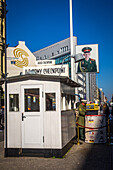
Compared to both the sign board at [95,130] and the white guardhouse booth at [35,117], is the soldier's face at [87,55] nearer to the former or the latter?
the sign board at [95,130]

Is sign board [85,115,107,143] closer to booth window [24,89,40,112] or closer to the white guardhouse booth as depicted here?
the white guardhouse booth

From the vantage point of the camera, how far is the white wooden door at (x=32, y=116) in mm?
7992

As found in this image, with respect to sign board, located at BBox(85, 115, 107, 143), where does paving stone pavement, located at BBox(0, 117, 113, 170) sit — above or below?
below

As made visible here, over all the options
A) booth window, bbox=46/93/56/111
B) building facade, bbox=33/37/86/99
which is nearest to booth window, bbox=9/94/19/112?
booth window, bbox=46/93/56/111

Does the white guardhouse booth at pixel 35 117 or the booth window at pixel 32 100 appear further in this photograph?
the booth window at pixel 32 100

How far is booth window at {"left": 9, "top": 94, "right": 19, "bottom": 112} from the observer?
8.27 metres

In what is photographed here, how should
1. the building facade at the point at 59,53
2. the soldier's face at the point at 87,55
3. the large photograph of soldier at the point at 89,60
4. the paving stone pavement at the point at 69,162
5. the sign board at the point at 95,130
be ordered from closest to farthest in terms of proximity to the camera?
the paving stone pavement at the point at 69,162
the sign board at the point at 95,130
the large photograph of soldier at the point at 89,60
the soldier's face at the point at 87,55
the building facade at the point at 59,53

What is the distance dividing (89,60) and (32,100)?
4137 cm

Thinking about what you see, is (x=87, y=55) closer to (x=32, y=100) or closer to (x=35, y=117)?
(x=32, y=100)

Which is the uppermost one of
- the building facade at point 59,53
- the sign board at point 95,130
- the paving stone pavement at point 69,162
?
the building facade at point 59,53

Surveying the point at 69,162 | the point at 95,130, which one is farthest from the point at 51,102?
the point at 95,130

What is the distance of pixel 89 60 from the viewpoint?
4856cm

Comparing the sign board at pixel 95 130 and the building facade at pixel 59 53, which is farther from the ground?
the building facade at pixel 59 53

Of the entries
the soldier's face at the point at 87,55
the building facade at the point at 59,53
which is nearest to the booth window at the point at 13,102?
the soldier's face at the point at 87,55
